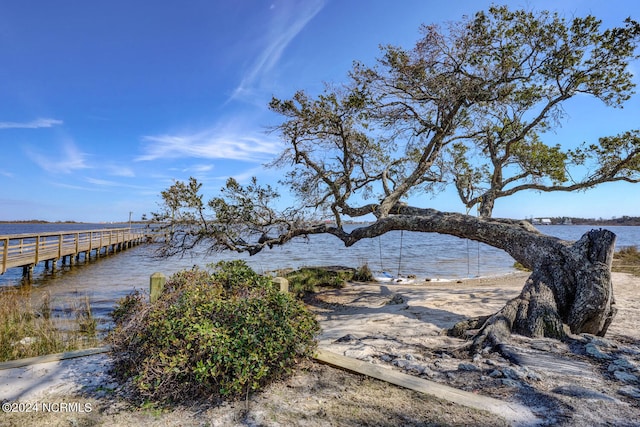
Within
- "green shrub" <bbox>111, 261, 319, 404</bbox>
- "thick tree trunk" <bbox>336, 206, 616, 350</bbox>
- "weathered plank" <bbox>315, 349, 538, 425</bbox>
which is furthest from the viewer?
"thick tree trunk" <bbox>336, 206, 616, 350</bbox>

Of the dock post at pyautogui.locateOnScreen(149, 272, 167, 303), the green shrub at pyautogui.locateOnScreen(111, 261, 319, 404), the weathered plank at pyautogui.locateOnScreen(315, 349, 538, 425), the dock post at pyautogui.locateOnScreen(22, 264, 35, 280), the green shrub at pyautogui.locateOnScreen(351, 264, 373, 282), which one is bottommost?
the dock post at pyautogui.locateOnScreen(22, 264, 35, 280)

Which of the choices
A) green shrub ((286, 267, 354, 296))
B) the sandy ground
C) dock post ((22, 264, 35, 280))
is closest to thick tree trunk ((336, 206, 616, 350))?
the sandy ground

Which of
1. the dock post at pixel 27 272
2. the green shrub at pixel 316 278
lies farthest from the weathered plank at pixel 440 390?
the dock post at pixel 27 272

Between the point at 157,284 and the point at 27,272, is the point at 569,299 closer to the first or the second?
the point at 157,284

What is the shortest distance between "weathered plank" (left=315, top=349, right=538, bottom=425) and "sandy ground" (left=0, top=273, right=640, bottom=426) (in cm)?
8

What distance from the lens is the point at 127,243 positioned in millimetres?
35875

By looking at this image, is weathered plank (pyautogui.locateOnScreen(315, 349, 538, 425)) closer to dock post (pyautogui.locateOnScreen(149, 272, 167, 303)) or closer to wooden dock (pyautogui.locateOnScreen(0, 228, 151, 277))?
dock post (pyautogui.locateOnScreen(149, 272, 167, 303))

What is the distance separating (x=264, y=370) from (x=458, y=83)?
25.8ft

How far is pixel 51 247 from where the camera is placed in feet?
65.1

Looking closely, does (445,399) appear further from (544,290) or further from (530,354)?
(544,290)

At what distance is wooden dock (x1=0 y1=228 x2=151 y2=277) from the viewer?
48.6ft

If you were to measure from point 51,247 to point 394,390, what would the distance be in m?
22.7

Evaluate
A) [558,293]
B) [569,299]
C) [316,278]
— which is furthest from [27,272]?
[569,299]

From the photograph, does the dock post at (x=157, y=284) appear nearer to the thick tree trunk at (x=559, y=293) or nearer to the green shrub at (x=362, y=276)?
the thick tree trunk at (x=559, y=293)
